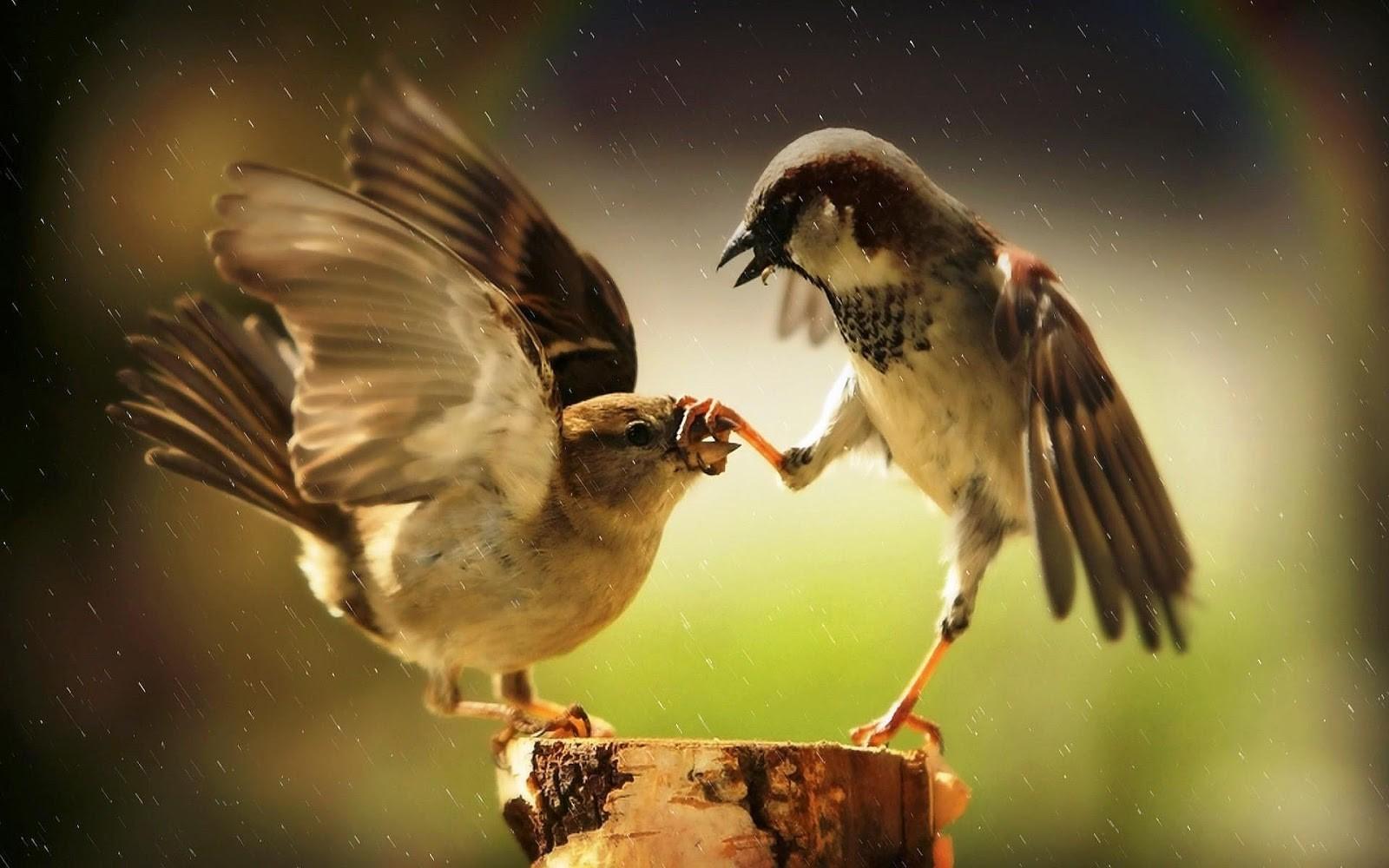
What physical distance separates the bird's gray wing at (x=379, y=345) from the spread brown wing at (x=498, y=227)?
217 millimetres

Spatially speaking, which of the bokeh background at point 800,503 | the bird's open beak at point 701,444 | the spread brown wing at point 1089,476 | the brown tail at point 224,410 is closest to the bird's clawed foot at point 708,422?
the bird's open beak at point 701,444

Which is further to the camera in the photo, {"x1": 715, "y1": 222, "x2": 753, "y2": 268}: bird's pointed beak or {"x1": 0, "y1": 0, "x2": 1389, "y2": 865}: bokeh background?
{"x1": 0, "y1": 0, "x2": 1389, "y2": 865}: bokeh background

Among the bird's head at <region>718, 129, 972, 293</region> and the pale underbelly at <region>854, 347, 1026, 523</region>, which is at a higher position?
the bird's head at <region>718, 129, 972, 293</region>

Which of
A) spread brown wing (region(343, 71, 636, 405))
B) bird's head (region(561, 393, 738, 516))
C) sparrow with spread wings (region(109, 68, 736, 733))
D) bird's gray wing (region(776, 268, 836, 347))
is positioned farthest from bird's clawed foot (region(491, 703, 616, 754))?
Answer: bird's gray wing (region(776, 268, 836, 347))

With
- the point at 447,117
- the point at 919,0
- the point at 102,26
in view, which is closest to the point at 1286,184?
the point at 919,0

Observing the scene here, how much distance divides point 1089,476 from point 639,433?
34 centimetres

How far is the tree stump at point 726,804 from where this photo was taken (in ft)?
2.40

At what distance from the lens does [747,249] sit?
34.4 inches

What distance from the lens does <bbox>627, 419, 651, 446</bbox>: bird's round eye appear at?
924 millimetres

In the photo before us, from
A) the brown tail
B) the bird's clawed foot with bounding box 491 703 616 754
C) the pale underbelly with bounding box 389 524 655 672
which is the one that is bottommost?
the bird's clawed foot with bounding box 491 703 616 754

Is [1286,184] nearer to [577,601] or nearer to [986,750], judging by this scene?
[986,750]

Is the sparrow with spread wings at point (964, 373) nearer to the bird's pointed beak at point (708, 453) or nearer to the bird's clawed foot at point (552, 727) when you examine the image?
the bird's pointed beak at point (708, 453)

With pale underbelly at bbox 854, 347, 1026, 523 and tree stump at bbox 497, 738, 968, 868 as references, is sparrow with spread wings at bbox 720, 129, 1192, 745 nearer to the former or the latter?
pale underbelly at bbox 854, 347, 1026, 523

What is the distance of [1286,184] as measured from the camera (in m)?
1.67
